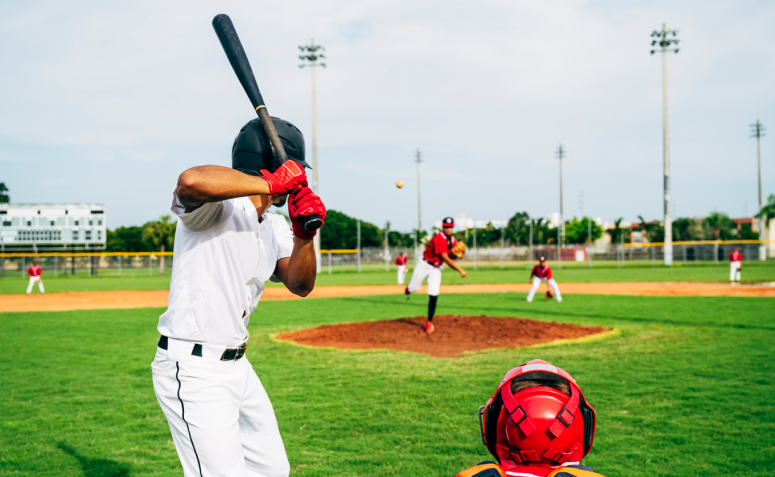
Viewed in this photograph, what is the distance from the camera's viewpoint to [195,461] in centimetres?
234

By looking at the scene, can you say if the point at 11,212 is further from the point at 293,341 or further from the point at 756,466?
the point at 756,466

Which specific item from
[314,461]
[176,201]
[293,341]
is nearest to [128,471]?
[314,461]

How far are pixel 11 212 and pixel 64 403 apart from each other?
159 feet

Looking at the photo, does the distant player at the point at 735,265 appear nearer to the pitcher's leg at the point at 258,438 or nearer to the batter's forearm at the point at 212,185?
the pitcher's leg at the point at 258,438

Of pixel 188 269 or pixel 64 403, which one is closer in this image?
pixel 188 269

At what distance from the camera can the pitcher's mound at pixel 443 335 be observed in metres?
9.97

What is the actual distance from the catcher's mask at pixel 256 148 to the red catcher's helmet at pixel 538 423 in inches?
61.1

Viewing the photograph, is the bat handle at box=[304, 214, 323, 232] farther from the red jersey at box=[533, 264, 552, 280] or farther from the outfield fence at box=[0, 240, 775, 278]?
the outfield fence at box=[0, 240, 775, 278]

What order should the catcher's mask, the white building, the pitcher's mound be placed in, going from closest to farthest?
the catcher's mask → the pitcher's mound → the white building

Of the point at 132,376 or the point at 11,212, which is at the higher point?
the point at 11,212

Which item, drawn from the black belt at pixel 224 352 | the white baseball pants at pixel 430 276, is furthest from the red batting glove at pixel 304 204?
the white baseball pants at pixel 430 276

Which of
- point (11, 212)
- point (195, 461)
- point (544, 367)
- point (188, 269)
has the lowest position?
point (195, 461)

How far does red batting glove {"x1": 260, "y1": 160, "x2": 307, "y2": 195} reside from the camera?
2.19 m

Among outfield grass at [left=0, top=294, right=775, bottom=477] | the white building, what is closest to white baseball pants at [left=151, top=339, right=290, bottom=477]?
outfield grass at [left=0, top=294, right=775, bottom=477]
